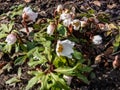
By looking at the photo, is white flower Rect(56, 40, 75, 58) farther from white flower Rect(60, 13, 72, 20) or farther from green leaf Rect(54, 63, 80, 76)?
white flower Rect(60, 13, 72, 20)

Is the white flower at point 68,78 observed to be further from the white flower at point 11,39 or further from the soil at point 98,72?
the white flower at point 11,39

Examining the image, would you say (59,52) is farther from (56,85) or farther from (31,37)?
(31,37)

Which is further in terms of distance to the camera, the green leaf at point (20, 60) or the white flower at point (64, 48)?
the green leaf at point (20, 60)

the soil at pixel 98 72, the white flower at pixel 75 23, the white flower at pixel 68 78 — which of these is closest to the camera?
the white flower at pixel 68 78

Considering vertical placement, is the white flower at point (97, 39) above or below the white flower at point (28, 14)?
below

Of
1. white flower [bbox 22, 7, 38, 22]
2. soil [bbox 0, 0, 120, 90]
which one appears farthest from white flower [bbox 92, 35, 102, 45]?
white flower [bbox 22, 7, 38, 22]

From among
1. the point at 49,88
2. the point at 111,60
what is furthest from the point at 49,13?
the point at 49,88

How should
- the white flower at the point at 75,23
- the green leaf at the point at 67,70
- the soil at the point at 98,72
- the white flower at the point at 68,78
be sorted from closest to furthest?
the green leaf at the point at 67,70 < the white flower at the point at 68,78 < the soil at the point at 98,72 < the white flower at the point at 75,23

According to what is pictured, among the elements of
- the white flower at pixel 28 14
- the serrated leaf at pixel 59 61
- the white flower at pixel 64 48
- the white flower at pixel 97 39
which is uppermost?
the white flower at pixel 28 14

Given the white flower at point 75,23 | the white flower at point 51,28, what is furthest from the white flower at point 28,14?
the white flower at point 75,23
